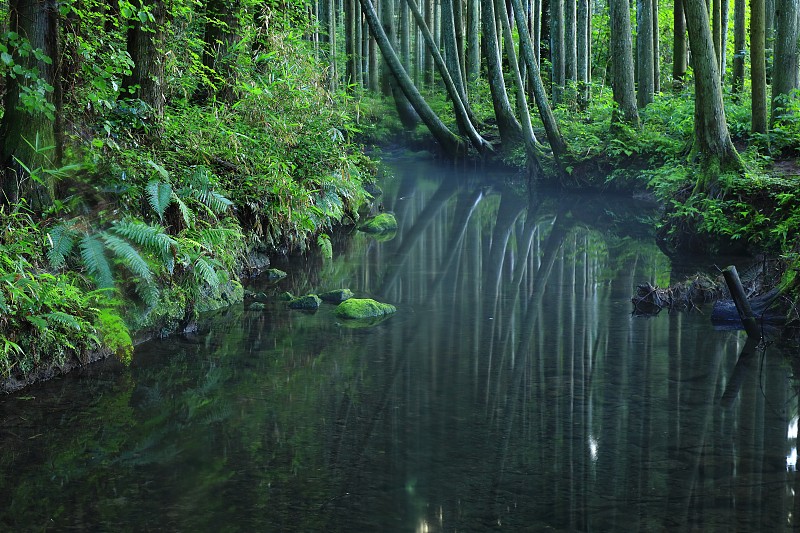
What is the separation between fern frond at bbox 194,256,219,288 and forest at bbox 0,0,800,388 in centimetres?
6

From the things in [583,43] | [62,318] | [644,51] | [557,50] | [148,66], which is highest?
[583,43]

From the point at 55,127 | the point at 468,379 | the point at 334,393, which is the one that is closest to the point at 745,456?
the point at 468,379

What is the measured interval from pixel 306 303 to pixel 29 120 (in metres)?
3.45

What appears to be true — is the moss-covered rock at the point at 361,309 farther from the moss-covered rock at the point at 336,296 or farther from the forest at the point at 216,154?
the forest at the point at 216,154

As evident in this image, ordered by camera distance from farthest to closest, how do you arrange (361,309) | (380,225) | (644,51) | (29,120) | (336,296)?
(644,51) < (380,225) < (336,296) < (361,309) < (29,120)

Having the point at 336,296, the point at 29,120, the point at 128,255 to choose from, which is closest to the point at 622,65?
the point at 336,296

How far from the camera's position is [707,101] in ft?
40.0

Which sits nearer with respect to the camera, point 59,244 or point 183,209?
point 59,244

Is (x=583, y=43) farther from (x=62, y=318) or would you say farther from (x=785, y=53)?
(x=62, y=318)

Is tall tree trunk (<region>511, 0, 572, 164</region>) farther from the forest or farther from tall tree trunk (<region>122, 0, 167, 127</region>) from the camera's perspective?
tall tree trunk (<region>122, 0, 167, 127</region>)

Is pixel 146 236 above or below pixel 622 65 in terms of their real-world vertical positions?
below

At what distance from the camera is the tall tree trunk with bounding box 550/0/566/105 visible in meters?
24.3

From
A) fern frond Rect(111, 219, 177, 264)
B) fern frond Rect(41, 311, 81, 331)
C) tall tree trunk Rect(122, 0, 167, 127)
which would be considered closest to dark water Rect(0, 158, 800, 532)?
fern frond Rect(41, 311, 81, 331)

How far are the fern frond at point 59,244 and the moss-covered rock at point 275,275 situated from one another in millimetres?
3709
